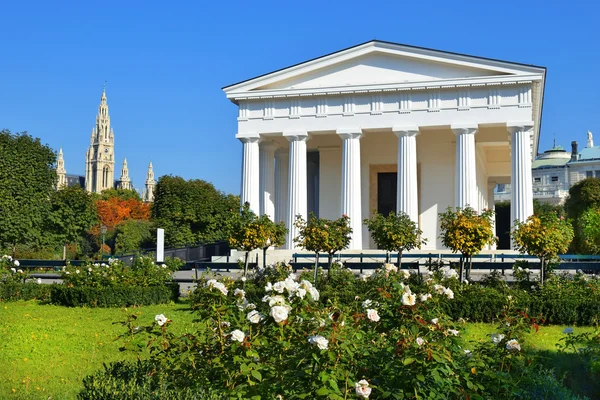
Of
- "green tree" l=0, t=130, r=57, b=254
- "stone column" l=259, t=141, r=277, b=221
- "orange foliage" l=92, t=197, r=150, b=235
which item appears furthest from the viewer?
"orange foliage" l=92, t=197, r=150, b=235

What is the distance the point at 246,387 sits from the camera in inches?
245

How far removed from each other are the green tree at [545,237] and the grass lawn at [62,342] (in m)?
4.60

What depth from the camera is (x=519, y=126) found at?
33562 millimetres

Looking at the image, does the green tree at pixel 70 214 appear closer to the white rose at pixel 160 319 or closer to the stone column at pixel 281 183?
the stone column at pixel 281 183

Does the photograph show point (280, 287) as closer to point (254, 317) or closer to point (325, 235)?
point (254, 317)

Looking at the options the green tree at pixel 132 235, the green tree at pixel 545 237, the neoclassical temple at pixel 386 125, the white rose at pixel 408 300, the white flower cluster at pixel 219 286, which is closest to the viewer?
the white rose at pixel 408 300

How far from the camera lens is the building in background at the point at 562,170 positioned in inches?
4811

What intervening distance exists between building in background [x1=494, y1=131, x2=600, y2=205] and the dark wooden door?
286ft

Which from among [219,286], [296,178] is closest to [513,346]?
[219,286]

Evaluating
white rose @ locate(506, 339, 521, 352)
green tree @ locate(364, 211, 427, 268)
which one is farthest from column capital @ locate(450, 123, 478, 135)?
white rose @ locate(506, 339, 521, 352)

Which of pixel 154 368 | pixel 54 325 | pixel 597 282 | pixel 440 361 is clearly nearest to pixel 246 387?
pixel 154 368

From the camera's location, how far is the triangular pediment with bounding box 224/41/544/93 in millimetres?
34625

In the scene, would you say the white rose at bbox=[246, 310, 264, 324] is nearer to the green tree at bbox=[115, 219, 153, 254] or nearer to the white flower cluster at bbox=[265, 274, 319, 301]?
the white flower cluster at bbox=[265, 274, 319, 301]

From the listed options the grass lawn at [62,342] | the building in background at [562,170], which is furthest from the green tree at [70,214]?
the building in background at [562,170]
